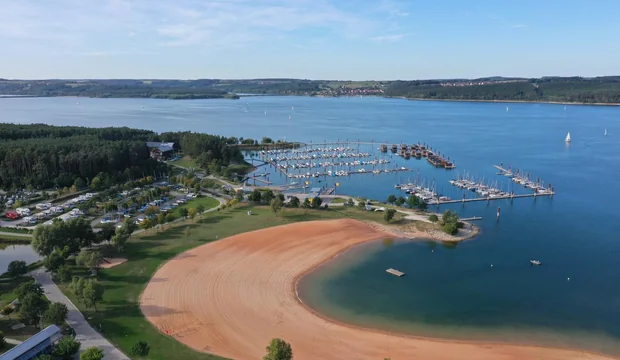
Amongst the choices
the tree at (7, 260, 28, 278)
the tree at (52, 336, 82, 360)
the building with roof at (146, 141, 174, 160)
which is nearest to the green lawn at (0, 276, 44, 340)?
the tree at (7, 260, 28, 278)

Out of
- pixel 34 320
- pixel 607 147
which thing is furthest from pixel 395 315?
pixel 607 147

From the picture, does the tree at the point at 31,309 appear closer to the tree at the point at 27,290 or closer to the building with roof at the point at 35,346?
the tree at the point at 27,290

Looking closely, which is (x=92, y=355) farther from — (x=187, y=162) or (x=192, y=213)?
(x=187, y=162)

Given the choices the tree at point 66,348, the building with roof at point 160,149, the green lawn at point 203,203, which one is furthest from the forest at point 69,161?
the tree at point 66,348

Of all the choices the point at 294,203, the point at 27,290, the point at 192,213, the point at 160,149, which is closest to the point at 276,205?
the point at 294,203

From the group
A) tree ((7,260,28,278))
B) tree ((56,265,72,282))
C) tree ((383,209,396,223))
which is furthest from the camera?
tree ((383,209,396,223))

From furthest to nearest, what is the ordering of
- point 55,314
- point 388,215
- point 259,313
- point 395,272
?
point 388,215, point 395,272, point 259,313, point 55,314

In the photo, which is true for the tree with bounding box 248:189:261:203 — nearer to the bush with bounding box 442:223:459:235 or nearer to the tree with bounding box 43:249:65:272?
the bush with bounding box 442:223:459:235
